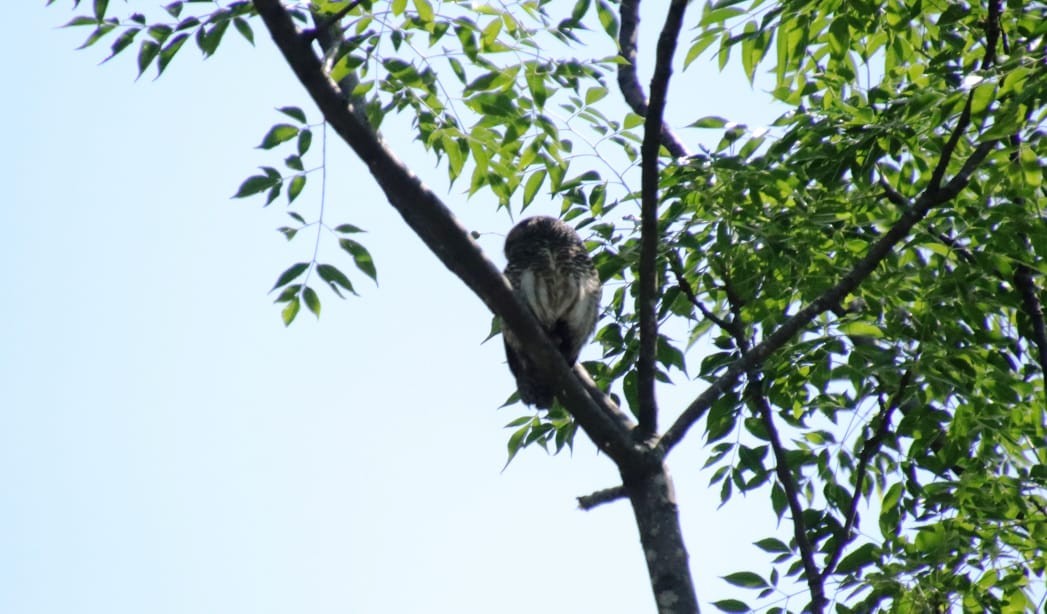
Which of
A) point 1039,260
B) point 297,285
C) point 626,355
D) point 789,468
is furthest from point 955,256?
point 297,285

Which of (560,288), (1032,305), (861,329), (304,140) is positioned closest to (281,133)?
(304,140)

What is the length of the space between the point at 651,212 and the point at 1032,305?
2.00 m

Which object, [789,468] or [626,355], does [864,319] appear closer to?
[789,468]

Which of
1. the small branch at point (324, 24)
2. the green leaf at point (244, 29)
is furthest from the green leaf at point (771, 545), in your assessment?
the green leaf at point (244, 29)

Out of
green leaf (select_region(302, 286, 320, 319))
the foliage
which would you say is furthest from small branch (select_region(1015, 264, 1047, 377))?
green leaf (select_region(302, 286, 320, 319))

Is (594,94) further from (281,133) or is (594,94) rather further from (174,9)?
(174,9)

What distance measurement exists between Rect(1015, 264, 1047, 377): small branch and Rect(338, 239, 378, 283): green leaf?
8.96 feet

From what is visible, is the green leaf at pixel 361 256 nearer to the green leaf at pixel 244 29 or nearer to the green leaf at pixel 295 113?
the green leaf at pixel 295 113

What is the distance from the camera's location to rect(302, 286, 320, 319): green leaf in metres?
4.63

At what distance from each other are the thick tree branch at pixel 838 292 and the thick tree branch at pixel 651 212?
0.49 ft

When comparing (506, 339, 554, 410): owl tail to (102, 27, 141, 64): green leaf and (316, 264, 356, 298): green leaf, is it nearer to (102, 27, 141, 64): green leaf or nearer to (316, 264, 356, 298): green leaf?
(316, 264, 356, 298): green leaf

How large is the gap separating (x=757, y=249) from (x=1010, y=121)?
150 centimetres

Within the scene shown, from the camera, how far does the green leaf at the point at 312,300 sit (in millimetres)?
4629

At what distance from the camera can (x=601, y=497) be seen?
4.42 m
